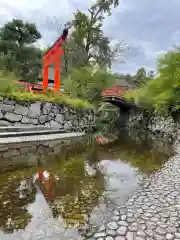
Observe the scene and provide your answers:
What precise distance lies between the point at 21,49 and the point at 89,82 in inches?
272

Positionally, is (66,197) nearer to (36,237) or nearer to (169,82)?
(36,237)

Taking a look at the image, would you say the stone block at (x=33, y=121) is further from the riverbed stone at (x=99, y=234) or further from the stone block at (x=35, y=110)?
the riverbed stone at (x=99, y=234)

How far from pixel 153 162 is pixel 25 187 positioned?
202 inches

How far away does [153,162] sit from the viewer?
8875mm

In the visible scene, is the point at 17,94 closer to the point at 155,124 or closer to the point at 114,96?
the point at 114,96

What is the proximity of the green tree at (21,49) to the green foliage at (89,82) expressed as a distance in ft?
15.2

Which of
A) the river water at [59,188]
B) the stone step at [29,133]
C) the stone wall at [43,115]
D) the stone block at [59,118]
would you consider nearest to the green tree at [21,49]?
the stone wall at [43,115]

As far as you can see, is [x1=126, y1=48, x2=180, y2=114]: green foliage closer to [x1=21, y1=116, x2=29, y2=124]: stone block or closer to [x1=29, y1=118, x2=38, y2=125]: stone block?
[x1=29, y1=118, x2=38, y2=125]: stone block

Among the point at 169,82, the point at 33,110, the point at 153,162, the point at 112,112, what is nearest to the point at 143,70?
the point at 112,112

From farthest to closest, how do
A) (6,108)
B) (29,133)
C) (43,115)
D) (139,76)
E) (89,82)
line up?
1. (139,76)
2. (89,82)
3. (43,115)
4. (6,108)
5. (29,133)

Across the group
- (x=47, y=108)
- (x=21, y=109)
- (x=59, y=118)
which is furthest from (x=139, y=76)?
(x=21, y=109)

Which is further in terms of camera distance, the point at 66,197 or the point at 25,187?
the point at 25,187

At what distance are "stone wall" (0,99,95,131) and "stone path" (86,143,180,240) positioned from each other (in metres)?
8.76

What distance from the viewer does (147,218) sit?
371 cm
